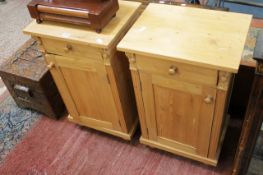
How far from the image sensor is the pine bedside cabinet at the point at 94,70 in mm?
1257

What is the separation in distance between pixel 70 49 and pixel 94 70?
0.15 meters

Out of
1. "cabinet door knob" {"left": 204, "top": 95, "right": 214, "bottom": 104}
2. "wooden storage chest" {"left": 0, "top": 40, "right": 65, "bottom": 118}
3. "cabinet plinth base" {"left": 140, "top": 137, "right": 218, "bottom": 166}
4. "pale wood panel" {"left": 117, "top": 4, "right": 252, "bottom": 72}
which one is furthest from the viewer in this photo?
"wooden storage chest" {"left": 0, "top": 40, "right": 65, "bottom": 118}

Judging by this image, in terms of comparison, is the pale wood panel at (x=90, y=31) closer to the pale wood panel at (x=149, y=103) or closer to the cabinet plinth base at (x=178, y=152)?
the pale wood panel at (x=149, y=103)

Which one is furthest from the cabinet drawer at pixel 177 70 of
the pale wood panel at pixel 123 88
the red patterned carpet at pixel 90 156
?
the red patterned carpet at pixel 90 156

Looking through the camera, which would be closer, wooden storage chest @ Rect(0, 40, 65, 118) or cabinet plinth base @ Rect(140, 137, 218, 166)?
cabinet plinth base @ Rect(140, 137, 218, 166)

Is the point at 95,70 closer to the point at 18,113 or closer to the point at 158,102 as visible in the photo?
the point at 158,102

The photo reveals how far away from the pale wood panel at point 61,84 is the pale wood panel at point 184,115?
0.52 meters

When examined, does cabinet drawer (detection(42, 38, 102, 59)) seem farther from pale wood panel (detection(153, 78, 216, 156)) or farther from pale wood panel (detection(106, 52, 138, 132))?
pale wood panel (detection(153, 78, 216, 156))

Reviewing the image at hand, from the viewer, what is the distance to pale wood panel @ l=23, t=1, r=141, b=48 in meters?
1.22

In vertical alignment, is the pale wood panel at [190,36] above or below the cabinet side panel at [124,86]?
above

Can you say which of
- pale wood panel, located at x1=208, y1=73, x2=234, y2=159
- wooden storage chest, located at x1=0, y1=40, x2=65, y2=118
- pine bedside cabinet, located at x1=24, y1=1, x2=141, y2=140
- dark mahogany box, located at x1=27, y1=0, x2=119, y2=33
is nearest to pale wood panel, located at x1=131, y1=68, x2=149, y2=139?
pine bedside cabinet, located at x1=24, y1=1, x2=141, y2=140

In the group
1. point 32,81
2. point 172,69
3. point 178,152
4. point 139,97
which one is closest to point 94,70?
point 139,97

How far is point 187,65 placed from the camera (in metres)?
1.11

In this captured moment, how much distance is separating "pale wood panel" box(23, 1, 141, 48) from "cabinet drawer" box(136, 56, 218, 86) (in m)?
0.17
